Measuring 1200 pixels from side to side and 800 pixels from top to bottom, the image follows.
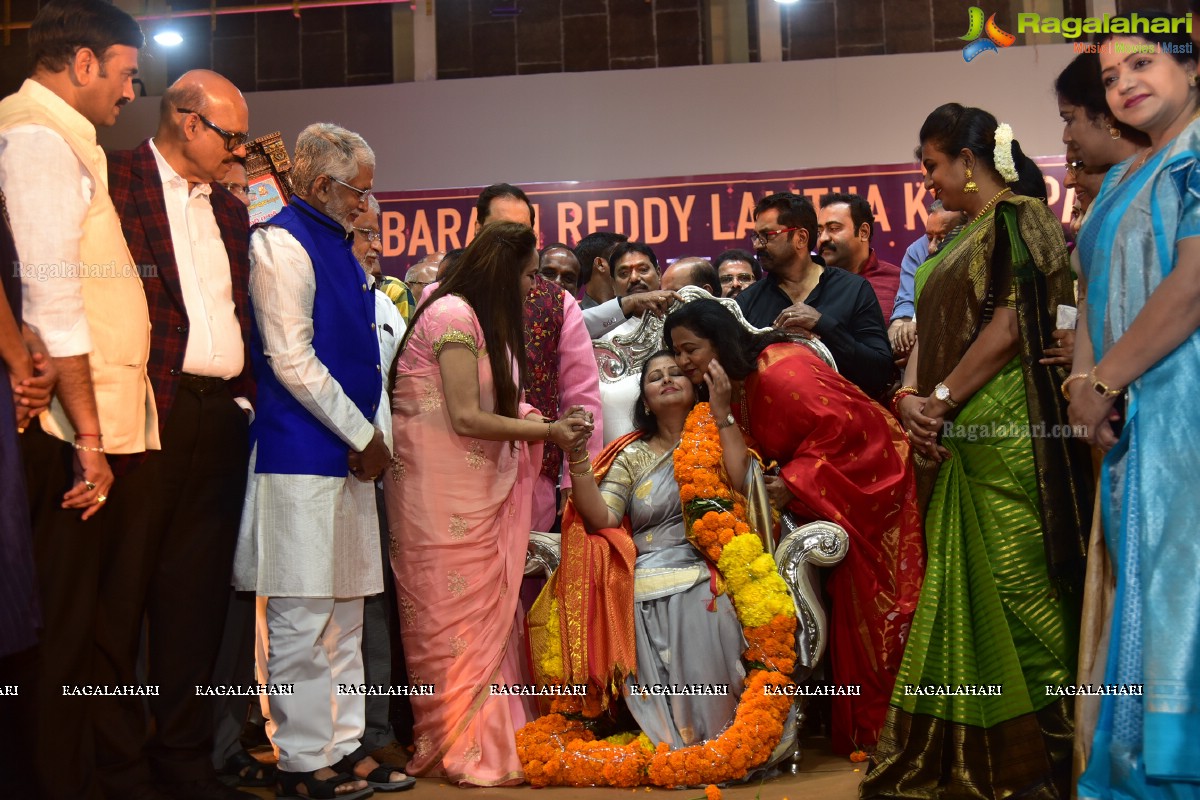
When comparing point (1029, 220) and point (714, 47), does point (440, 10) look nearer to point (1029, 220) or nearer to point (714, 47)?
point (714, 47)

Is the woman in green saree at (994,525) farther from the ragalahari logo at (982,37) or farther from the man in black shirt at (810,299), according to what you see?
the ragalahari logo at (982,37)

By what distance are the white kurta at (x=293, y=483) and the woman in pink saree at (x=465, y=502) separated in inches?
13.7

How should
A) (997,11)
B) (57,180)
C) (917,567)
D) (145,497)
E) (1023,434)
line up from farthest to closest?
(997,11) < (917,567) < (1023,434) < (145,497) < (57,180)

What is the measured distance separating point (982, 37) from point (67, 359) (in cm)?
662

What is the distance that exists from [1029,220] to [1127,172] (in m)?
0.41

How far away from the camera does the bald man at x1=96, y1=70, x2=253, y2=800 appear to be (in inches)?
A: 108

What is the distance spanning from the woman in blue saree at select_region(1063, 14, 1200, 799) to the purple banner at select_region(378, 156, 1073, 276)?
169 inches

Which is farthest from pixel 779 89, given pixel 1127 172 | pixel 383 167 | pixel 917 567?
pixel 1127 172

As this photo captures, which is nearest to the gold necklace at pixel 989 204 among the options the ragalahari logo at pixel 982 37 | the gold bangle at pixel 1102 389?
the gold bangle at pixel 1102 389

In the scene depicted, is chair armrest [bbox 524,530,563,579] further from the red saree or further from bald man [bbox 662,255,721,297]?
bald man [bbox 662,255,721,297]

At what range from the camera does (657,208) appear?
280 inches

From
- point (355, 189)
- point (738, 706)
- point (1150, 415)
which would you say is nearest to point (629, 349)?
point (355, 189)

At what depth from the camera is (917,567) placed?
145 inches

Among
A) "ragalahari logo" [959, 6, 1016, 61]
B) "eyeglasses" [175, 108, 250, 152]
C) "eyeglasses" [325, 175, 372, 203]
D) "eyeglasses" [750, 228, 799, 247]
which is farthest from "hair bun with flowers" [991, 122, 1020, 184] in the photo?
"ragalahari logo" [959, 6, 1016, 61]
